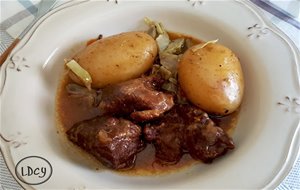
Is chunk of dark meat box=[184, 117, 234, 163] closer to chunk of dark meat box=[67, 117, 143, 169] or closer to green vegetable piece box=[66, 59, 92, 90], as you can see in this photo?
chunk of dark meat box=[67, 117, 143, 169]

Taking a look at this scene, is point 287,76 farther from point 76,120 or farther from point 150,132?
point 76,120

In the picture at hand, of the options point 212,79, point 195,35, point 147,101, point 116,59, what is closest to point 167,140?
point 147,101

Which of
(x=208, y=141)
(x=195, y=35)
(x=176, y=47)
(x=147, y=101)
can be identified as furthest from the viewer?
(x=195, y=35)

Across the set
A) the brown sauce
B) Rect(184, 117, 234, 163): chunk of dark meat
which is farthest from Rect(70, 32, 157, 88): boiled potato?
Rect(184, 117, 234, 163): chunk of dark meat

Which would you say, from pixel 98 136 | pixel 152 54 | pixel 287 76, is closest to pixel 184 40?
pixel 152 54

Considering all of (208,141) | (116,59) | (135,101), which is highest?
(116,59)

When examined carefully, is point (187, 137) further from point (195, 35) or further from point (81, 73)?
point (195, 35)
